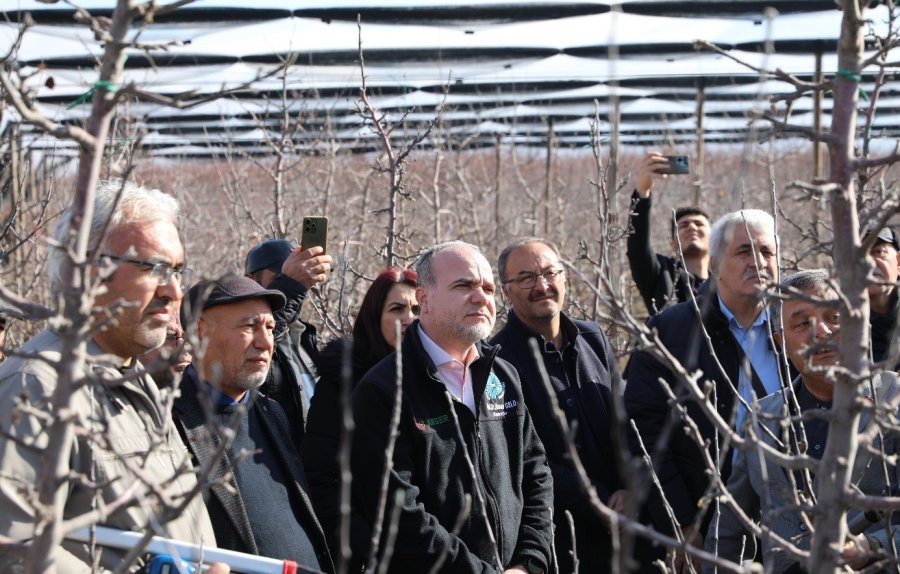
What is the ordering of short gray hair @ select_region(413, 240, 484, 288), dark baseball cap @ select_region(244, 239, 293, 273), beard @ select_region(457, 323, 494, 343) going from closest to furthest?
beard @ select_region(457, 323, 494, 343), short gray hair @ select_region(413, 240, 484, 288), dark baseball cap @ select_region(244, 239, 293, 273)

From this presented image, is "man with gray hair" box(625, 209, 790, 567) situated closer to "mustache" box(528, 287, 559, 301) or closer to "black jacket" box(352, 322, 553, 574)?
"mustache" box(528, 287, 559, 301)

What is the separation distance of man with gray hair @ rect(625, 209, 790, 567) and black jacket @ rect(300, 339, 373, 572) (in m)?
1.21

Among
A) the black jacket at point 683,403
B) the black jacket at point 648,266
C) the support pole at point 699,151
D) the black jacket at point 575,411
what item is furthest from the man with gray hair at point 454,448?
the support pole at point 699,151

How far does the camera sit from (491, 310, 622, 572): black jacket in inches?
170

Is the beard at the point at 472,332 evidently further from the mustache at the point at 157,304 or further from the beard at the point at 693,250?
the beard at the point at 693,250

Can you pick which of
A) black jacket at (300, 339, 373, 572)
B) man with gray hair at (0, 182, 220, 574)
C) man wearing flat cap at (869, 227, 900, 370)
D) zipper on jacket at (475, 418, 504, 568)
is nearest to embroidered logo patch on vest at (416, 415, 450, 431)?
zipper on jacket at (475, 418, 504, 568)

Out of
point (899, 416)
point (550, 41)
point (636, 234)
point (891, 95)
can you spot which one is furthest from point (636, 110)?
point (899, 416)

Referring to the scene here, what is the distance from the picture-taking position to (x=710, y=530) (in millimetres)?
3566

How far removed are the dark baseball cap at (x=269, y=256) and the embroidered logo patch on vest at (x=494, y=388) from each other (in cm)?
148

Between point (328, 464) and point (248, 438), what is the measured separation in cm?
44

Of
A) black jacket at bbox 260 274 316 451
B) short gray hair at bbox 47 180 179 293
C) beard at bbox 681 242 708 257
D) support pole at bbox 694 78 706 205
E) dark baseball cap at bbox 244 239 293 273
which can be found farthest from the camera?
support pole at bbox 694 78 706 205

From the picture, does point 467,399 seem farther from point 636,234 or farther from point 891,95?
point 891,95

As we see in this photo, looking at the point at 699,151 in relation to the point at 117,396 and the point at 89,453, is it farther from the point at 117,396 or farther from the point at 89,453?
the point at 89,453

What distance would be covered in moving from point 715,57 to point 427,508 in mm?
8480
